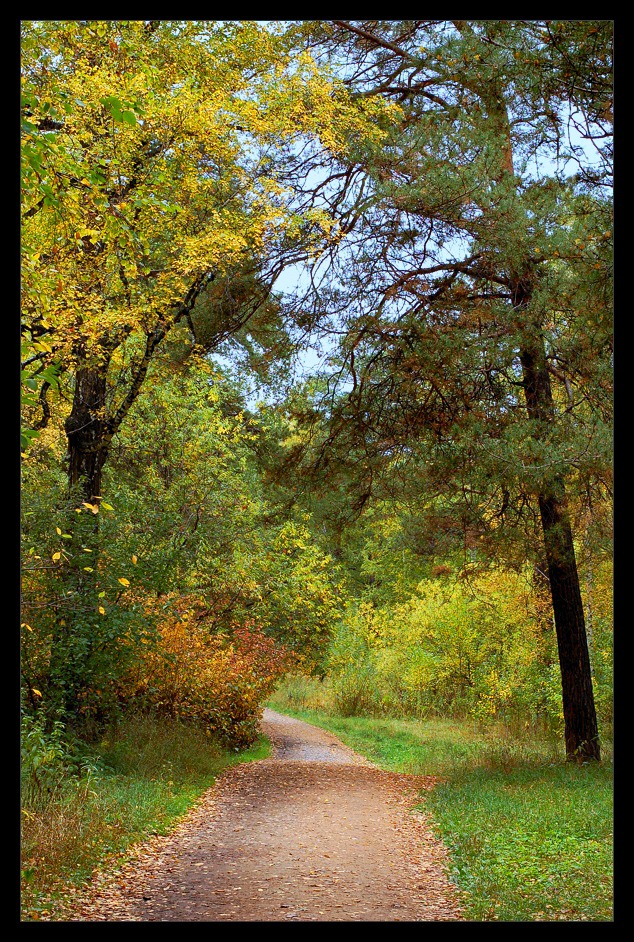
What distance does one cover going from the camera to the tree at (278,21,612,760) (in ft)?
28.4

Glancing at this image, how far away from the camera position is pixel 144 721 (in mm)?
10984

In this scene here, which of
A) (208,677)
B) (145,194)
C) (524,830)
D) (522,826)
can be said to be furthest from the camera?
(208,677)

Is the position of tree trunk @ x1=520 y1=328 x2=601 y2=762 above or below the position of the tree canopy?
below

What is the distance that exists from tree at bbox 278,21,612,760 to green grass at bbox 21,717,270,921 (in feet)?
13.7

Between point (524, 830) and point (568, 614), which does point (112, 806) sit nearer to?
point (524, 830)

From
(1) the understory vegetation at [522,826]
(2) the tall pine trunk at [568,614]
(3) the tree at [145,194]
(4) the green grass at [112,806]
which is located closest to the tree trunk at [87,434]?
(3) the tree at [145,194]

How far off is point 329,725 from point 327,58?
14762 mm

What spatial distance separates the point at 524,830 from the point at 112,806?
3.63 m

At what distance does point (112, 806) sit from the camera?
711 cm

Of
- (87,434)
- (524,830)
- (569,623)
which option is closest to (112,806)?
(524,830)

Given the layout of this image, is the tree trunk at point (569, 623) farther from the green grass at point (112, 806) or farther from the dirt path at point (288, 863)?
the green grass at point (112, 806)

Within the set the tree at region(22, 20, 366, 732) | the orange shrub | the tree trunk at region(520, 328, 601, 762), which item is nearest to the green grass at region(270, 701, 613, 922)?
the tree trunk at region(520, 328, 601, 762)

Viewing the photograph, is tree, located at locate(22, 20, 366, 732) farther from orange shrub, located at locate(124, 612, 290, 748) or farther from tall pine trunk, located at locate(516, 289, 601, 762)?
tall pine trunk, located at locate(516, 289, 601, 762)
